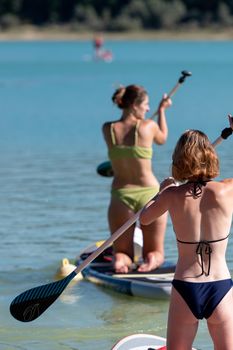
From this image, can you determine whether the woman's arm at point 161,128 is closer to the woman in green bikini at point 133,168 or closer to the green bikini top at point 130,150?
the woman in green bikini at point 133,168

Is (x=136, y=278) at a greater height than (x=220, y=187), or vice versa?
(x=220, y=187)

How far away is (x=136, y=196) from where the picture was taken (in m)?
8.85

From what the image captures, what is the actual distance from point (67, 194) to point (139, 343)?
298 inches

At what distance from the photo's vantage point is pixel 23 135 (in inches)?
852

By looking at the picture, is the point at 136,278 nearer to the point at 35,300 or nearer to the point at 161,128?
the point at 161,128

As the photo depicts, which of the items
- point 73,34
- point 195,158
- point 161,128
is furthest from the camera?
point 73,34

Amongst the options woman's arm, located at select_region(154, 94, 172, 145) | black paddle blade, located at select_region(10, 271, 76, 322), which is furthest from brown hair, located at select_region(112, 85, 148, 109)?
black paddle blade, located at select_region(10, 271, 76, 322)

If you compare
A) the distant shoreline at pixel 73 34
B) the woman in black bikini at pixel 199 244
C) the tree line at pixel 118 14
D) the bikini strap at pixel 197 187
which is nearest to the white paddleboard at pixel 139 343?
the woman in black bikini at pixel 199 244

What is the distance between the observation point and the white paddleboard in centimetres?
616

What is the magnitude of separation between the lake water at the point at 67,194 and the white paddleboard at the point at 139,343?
1.01m

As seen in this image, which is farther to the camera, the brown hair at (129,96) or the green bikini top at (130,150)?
the green bikini top at (130,150)

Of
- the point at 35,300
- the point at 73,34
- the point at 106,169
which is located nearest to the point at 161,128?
the point at 106,169

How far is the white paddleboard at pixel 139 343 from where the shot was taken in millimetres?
6156

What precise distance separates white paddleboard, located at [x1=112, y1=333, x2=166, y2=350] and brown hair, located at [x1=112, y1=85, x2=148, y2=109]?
9.42 ft
